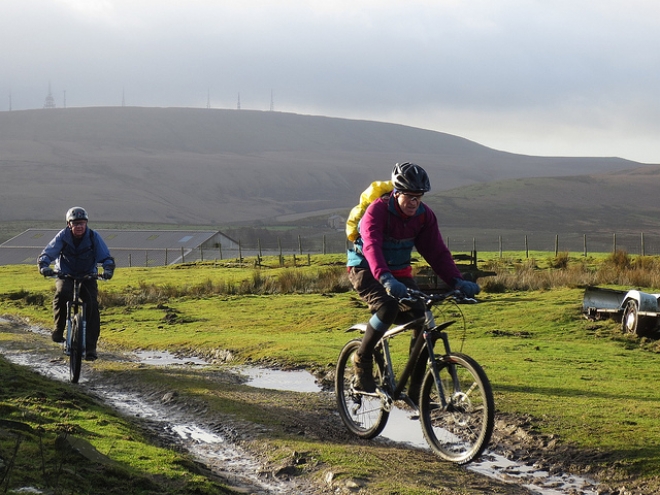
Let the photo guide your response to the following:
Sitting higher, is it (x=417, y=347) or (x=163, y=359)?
(x=417, y=347)

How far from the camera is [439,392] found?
7.58 m

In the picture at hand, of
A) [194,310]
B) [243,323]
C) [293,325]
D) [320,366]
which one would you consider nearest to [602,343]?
[320,366]

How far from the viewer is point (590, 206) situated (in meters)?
187

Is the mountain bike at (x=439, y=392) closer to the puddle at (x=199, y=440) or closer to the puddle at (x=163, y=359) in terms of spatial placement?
the puddle at (x=199, y=440)

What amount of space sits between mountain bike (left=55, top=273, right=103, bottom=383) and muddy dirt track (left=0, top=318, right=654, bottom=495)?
2.75ft

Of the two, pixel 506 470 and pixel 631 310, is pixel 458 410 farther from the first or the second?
pixel 631 310

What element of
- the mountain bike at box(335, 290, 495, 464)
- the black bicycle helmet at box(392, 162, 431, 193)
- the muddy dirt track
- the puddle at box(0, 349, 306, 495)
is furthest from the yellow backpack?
the puddle at box(0, 349, 306, 495)

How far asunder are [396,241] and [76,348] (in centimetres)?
584

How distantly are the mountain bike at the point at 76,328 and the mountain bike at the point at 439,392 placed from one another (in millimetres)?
5012

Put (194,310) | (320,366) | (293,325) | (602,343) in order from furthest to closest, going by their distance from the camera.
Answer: (194,310)
(293,325)
(602,343)
(320,366)

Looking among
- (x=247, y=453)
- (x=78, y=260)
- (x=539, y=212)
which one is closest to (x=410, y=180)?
(x=247, y=453)

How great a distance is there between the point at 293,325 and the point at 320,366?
7521 mm

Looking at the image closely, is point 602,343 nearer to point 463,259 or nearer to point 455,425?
point 455,425

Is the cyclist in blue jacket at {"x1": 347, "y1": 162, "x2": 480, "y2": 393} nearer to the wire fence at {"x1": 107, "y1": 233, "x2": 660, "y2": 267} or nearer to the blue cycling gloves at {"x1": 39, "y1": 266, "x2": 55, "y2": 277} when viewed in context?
the blue cycling gloves at {"x1": 39, "y1": 266, "x2": 55, "y2": 277}
